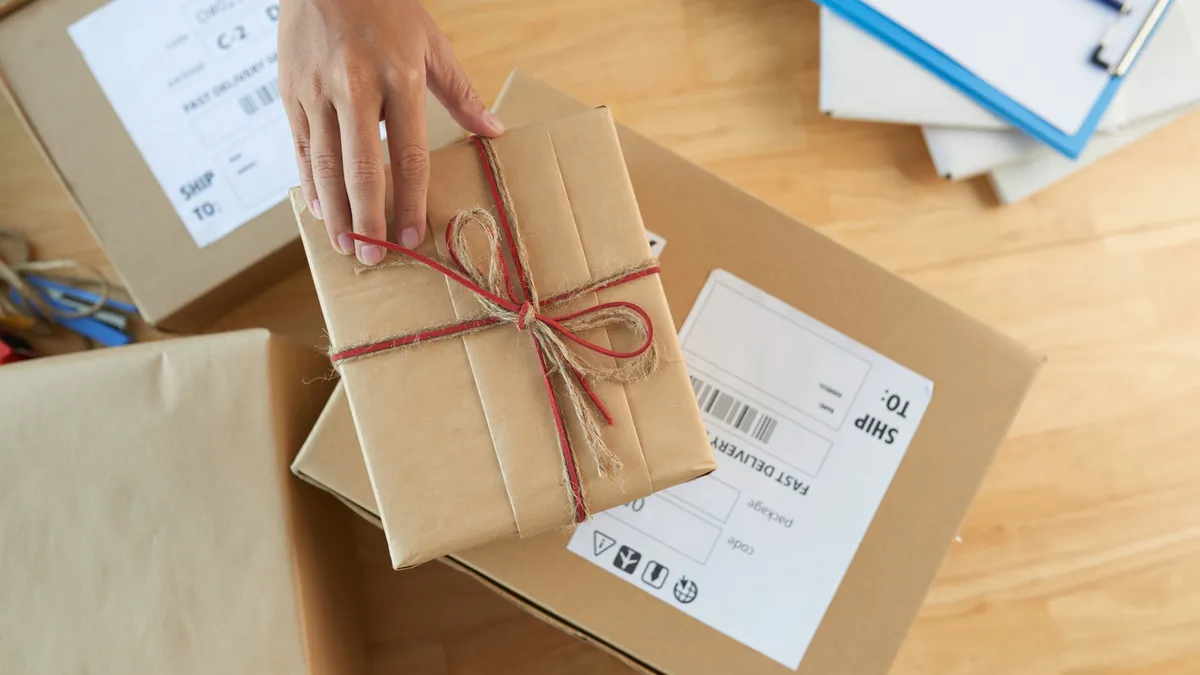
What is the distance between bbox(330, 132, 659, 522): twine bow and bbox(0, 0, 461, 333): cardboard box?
0.71 ft

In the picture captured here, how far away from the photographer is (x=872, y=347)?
0.56 m

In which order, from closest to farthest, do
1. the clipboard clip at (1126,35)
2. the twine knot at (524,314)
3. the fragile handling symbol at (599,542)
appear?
the twine knot at (524,314)
the fragile handling symbol at (599,542)
the clipboard clip at (1126,35)

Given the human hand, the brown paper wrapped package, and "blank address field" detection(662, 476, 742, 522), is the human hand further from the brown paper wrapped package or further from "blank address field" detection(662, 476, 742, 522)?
"blank address field" detection(662, 476, 742, 522)

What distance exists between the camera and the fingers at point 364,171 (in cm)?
42

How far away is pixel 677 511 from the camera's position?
0.54 m

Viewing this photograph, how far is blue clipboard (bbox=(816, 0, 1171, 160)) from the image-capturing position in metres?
0.71

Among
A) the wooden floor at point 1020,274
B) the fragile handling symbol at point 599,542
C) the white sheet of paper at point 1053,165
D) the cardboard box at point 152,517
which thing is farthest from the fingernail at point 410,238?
the white sheet of paper at point 1053,165

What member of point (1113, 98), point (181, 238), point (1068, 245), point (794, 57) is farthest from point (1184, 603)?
point (181, 238)

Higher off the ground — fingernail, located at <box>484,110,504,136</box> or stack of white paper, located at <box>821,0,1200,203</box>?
fingernail, located at <box>484,110,504,136</box>

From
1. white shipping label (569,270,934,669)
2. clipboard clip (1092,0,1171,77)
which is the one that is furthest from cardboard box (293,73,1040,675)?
clipboard clip (1092,0,1171,77)

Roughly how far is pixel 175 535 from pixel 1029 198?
0.86 m

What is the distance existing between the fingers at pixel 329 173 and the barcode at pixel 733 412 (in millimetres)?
272

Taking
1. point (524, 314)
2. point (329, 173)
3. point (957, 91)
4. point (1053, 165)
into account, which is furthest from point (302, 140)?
point (1053, 165)

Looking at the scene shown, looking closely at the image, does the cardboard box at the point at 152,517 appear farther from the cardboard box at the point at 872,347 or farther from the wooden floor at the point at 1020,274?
the wooden floor at the point at 1020,274
